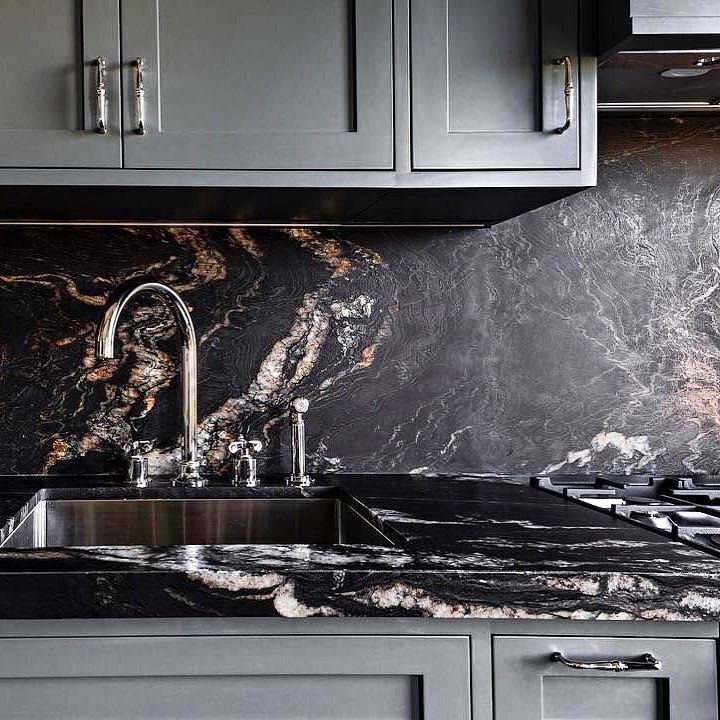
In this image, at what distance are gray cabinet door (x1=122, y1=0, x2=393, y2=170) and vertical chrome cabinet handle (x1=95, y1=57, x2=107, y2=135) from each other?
0.12 ft

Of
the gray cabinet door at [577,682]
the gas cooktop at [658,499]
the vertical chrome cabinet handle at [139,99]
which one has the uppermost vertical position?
the vertical chrome cabinet handle at [139,99]

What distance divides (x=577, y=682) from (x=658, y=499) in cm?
66

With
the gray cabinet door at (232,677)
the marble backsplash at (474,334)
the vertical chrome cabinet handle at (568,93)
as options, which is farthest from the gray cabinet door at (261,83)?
the gray cabinet door at (232,677)

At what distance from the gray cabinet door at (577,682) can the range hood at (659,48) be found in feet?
3.05

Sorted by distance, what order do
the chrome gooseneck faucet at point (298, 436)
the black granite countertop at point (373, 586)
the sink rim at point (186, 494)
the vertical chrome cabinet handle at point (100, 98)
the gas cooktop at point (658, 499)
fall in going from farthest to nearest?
the chrome gooseneck faucet at point (298, 436), the sink rim at point (186, 494), the vertical chrome cabinet handle at point (100, 98), the gas cooktop at point (658, 499), the black granite countertop at point (373, 586)

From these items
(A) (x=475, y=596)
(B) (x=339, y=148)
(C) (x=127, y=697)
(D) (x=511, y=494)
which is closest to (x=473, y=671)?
(A) (x=475, y=596)

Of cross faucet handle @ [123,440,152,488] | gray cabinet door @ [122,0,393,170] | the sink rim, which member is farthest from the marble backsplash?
gray cabinet door @ [122,0,393,170]

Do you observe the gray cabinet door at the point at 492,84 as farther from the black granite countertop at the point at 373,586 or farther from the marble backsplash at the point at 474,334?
the black granite countertop at the point at 373,586

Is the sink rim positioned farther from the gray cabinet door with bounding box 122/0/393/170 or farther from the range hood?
the range hood

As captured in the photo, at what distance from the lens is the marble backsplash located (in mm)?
1901

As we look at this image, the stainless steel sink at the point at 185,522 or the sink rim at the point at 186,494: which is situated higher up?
the sink rim at the point at 186,494

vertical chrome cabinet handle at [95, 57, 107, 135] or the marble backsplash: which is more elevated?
vertical chrome cabinet handle at [95, 57, 107, 135]

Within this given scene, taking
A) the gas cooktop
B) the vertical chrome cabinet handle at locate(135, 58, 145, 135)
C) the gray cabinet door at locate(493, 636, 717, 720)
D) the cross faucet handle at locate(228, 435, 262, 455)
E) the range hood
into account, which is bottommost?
the gray cabinet door at locate(493, 636, 717, 720)

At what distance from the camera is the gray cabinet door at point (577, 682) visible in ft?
3.55
